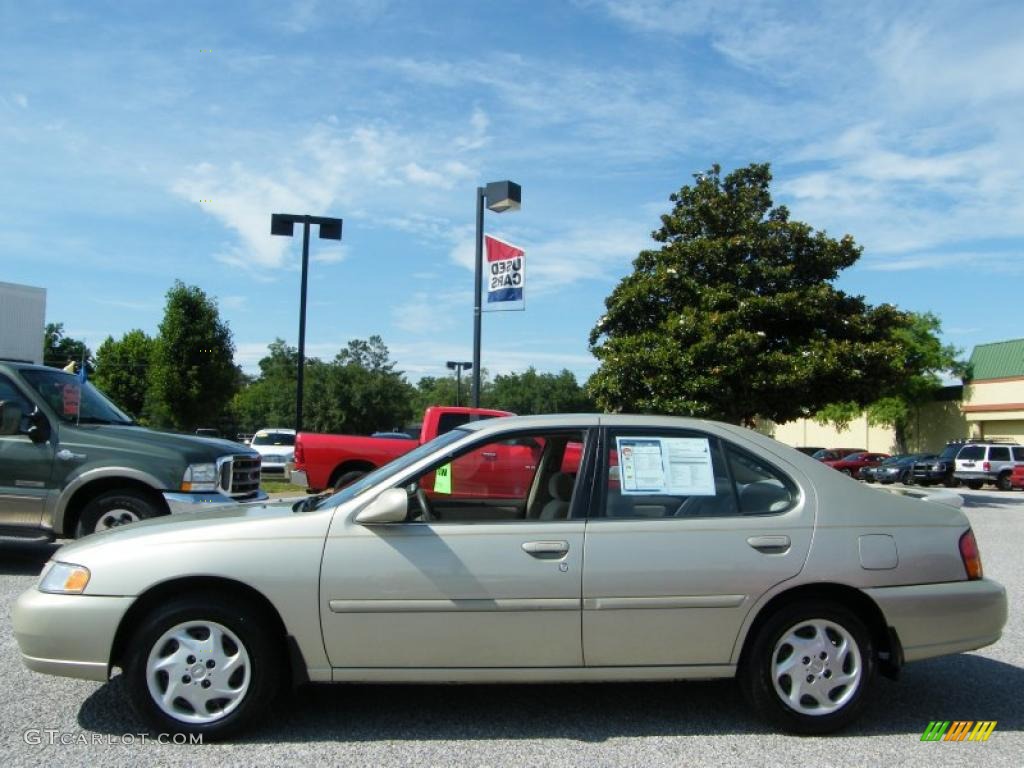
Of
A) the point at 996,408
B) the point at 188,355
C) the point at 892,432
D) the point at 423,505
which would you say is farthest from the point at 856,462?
the point at 423,505

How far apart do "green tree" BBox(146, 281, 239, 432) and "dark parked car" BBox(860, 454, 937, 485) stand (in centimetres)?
2752

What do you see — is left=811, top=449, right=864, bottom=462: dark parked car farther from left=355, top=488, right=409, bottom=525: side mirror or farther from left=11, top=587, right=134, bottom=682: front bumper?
left=11, top=587, right=134, bottom=682: front bumper

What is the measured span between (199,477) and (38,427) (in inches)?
59.4

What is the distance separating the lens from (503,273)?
1403cm

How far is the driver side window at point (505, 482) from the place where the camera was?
441cm

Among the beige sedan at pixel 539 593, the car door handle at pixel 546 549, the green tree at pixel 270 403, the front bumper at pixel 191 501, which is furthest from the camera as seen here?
the green tree at pixel 270 403

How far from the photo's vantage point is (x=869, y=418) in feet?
164

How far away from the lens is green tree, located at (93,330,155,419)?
218ft

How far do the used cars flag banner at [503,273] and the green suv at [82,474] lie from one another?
6783 mm

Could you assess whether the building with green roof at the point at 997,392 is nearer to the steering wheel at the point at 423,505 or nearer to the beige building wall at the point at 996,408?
the beige building wall at the point at 996,408

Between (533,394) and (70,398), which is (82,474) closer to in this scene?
(70,398)

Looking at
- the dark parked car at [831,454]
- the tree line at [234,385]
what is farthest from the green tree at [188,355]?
the dark parked car at [831,454]

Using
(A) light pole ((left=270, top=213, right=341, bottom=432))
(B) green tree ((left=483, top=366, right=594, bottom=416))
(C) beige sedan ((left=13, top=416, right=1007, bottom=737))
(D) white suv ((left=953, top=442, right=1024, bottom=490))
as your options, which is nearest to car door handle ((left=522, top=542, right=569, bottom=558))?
(C) beige sedan ((left=13, top=416, right=1007, bottom=737))

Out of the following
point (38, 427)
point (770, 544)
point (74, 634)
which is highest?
point (38, 427)
